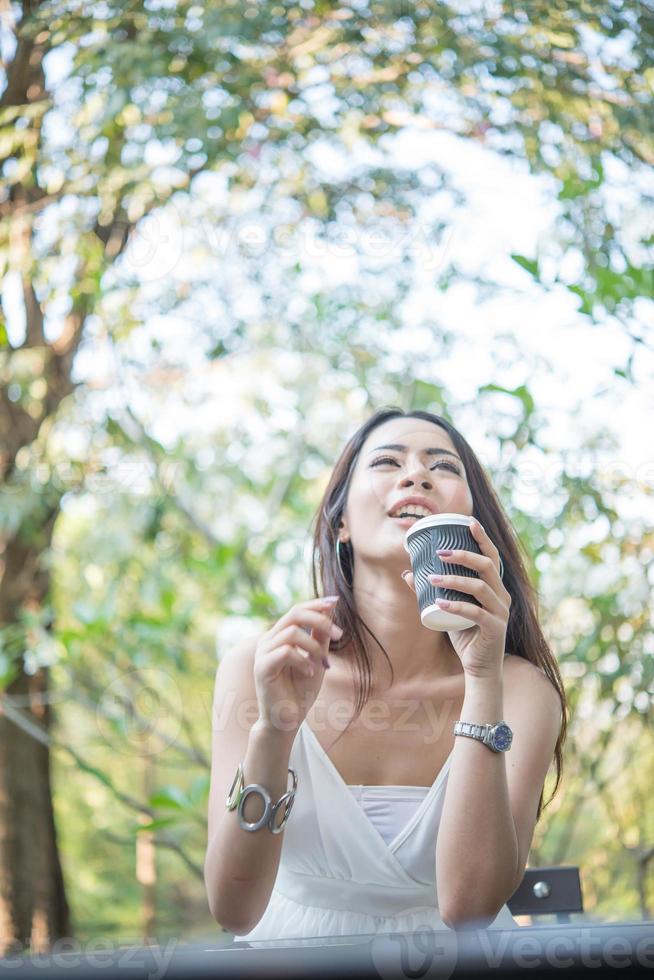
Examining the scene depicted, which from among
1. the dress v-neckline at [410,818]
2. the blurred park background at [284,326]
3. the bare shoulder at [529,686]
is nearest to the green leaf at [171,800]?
the blurred park background at [284,326]

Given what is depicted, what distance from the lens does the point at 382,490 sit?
1.11 m

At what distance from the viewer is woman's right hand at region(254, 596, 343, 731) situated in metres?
0.74

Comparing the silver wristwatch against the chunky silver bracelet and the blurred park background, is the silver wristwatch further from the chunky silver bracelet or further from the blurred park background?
the blurred park background

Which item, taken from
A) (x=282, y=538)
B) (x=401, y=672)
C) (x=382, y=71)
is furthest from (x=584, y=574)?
(x=382, y=71)

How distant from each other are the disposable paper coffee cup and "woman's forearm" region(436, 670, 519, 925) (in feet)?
Result: 0.35

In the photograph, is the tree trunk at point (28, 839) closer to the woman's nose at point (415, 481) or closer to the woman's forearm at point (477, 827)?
the woman's nose at point (415, 481)

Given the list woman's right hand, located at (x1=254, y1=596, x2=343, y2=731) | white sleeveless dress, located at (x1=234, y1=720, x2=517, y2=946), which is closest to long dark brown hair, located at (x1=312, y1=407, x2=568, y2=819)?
white sleeveless dress, located at (x1=234, y1=720, x2=517, y2=946)

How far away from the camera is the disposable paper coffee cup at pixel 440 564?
785mm

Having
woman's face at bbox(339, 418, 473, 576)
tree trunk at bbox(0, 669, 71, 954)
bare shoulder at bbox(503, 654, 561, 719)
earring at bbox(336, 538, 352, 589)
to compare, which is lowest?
tree trunk at bbox(0, 669, 71, 954)

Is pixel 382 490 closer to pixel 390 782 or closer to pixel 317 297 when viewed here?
pixel 390 782

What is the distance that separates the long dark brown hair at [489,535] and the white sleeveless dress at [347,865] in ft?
0.37

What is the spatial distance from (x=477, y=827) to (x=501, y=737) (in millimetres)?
93

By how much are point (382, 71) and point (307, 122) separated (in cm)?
23

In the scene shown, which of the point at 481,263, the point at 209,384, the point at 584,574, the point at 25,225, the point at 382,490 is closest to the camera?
the point at 382,490
